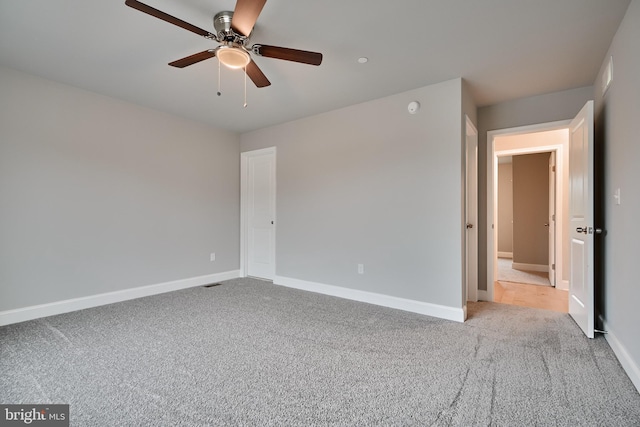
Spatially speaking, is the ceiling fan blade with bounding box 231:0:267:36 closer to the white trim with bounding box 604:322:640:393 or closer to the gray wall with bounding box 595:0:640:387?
the gray wall with bounding box 595:0:640:387

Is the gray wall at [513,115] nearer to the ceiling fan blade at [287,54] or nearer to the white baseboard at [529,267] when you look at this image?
the ceiling fan blade at [287,54]

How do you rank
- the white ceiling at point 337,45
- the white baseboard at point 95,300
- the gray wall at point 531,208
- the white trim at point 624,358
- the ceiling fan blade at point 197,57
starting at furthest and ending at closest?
1. the gray wall at point 531,208
2. the white baseboard at point 95,300
3. the ceiling fan blade at point 197,57
4. the white ceiling at point 337,45
5. the white trim at point 624,358

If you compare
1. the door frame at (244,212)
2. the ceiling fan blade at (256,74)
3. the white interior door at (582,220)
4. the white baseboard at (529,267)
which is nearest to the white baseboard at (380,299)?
the door frame at (244,212)

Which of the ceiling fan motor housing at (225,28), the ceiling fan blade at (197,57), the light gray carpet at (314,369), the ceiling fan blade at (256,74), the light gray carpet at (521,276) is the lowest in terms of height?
the light gray carpet at (521,276)

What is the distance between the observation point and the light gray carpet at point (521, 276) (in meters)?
4.95

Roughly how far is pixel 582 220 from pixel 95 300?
5124mm

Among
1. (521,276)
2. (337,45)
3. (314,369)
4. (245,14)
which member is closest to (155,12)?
(245,14)

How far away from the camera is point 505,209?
24.8 ft

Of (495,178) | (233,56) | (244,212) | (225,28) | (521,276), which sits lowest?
(521,276)

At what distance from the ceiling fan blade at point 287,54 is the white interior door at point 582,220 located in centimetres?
239

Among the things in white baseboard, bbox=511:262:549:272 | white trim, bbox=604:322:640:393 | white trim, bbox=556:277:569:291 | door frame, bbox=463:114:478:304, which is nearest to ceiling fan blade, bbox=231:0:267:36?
door frame, bbox=463:114:478:304

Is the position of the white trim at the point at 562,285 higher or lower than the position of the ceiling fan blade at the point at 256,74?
lower

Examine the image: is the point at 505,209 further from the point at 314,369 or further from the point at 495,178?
the point at 314,369

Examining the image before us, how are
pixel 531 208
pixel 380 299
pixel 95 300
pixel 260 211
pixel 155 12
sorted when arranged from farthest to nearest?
pixel 531 208 < pixel 260 211 < pixel 380 299 < pixel 95 300 < pixel 155 12
